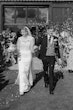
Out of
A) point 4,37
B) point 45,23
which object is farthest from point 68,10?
point 4,37

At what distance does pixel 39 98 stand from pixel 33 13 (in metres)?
9.22

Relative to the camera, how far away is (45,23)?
14820 mm

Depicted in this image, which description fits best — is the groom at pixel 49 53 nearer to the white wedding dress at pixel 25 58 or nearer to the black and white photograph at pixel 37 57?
the black and white photograph at pixel 37 57

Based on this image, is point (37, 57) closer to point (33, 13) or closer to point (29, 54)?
point (29, 54)

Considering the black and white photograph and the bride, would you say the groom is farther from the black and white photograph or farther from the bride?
the bride

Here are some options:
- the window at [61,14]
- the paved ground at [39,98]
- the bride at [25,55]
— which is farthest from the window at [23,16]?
the bride at [25,55]

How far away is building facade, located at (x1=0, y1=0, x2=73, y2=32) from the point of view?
47.9ft

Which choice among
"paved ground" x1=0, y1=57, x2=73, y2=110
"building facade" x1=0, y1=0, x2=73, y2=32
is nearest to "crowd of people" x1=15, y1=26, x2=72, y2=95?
"paved ground" x1=0, y1=57, x2=73, y2=110

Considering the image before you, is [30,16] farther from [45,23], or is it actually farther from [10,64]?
[10,64]

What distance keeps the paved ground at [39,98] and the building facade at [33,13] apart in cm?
724

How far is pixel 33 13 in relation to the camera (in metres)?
14.9

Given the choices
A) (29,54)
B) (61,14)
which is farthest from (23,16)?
(29,54)

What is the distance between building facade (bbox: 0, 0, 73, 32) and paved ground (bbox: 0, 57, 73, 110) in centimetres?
724

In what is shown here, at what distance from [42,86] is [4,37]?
5255mm
